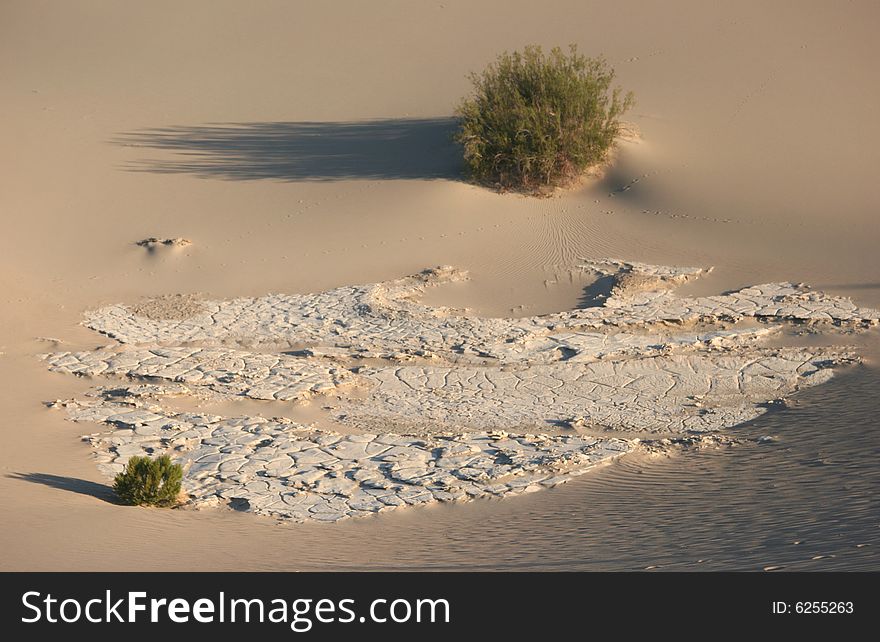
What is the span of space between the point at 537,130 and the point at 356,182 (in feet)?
11.3

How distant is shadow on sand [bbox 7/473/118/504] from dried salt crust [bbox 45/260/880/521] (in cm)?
40

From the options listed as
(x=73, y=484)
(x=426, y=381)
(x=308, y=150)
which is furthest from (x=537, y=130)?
(x=73, y=484)

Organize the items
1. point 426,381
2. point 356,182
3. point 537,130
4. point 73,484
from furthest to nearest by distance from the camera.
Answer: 1. point 356,182
2. point 537,130
3. point 426,381
4. point 73,484

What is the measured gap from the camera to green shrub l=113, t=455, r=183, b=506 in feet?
27.7

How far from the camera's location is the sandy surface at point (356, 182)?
425 inches

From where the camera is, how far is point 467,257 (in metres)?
15.7

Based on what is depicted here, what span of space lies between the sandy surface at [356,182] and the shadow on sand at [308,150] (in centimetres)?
6

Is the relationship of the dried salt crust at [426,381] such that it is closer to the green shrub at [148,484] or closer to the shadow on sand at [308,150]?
the green shrub at [148,484]

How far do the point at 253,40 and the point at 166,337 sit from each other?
48.0 ft

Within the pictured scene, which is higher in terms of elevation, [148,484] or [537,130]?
[537,130]

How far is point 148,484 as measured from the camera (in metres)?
8.41

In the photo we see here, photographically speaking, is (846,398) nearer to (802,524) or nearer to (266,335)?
(802,524)

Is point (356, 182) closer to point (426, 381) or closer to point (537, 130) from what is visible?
point (537, 130)
